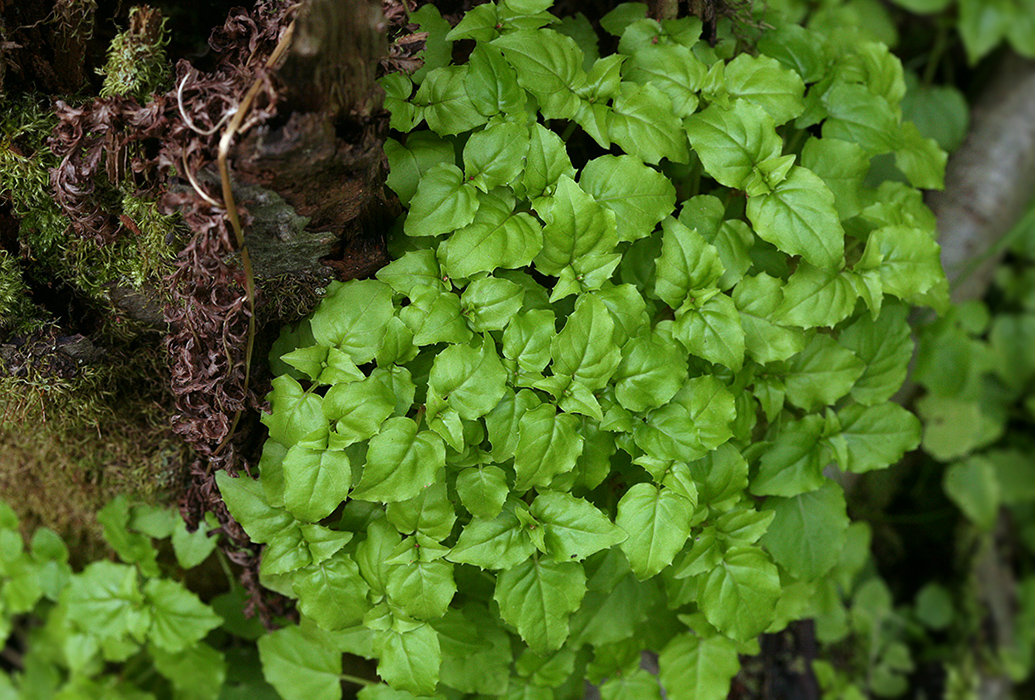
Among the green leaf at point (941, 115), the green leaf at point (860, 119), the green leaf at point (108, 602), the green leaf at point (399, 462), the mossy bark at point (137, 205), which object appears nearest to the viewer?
the mossy bark at point (137, 205)

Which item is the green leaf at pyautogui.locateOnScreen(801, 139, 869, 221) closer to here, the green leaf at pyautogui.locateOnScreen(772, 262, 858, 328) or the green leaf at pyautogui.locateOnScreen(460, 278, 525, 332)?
the green leaf at pyautogui.locateOnScreen(772, 262, 858, 328)

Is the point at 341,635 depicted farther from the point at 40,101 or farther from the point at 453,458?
the point at 40,101

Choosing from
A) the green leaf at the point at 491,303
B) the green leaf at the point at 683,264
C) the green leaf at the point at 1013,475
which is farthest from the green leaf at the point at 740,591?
the green leaf at the point at 1013,475

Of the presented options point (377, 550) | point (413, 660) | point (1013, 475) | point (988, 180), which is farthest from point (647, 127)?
point (1013, 475)

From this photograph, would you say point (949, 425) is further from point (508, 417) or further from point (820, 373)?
point (508, 417)

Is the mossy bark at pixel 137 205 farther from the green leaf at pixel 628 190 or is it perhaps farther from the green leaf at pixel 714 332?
the green leaf at pixel 714 332

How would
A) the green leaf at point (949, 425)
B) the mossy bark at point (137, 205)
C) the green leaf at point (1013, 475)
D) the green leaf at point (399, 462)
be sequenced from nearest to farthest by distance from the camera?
the mossy bark at point (137, 205) → the green leaf at point (399, 462) → the green leaf at point (949, 425) → the green leaf at point (1013, 475)
